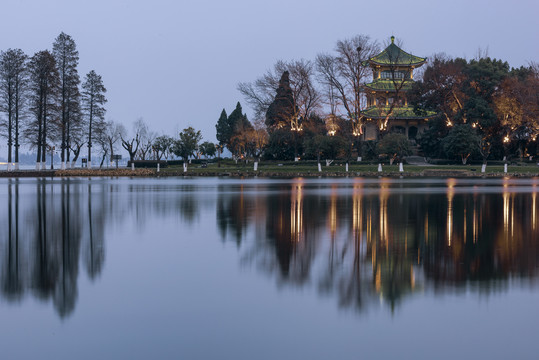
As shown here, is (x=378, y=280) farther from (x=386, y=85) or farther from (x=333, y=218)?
(x=386, y=85)

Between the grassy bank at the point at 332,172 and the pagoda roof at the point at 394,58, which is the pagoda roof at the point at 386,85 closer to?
the pagoda roof at the point at 394,58

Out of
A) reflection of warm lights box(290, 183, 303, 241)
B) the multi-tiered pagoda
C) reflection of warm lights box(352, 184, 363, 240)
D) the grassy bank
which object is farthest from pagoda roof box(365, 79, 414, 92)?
reflection of warm lights box(352, 184, 363, 240)

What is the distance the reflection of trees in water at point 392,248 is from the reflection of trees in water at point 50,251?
9.63 feet

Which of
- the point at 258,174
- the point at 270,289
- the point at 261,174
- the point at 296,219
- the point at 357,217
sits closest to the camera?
the point at 270,289

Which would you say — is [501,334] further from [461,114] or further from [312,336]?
[461,114]

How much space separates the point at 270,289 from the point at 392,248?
4045 mm

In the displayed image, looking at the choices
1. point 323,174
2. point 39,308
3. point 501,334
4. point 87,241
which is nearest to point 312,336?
point 501,334

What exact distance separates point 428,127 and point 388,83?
801cm

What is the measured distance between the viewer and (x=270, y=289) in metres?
7.79

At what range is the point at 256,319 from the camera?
6363 mm

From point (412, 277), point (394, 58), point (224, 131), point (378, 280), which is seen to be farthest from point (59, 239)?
point (224, 131)

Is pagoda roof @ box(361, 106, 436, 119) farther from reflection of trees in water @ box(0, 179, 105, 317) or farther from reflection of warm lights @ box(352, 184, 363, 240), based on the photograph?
reflection of trees in water @ box(0, 179, 105, 317)

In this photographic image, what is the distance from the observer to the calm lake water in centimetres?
559

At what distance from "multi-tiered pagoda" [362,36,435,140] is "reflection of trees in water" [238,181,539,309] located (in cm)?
5697
